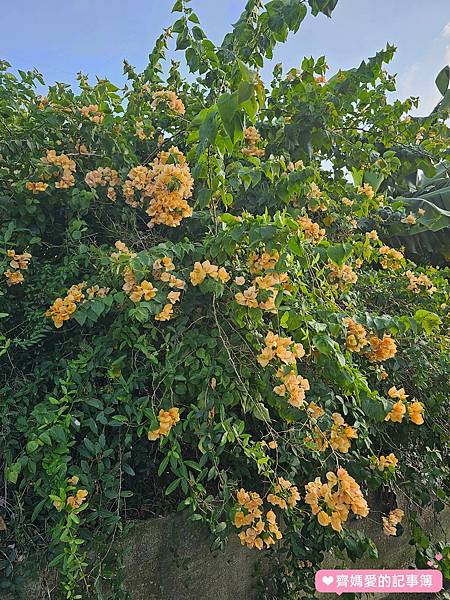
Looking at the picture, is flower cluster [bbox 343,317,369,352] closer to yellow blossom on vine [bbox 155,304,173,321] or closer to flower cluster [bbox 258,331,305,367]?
flower cluster [bbox 258,331,305,367]

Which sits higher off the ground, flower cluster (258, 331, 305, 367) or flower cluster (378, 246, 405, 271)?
flower cluster (378, 246, 405, 271)

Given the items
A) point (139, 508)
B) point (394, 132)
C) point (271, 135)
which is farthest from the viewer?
point (394, 132)

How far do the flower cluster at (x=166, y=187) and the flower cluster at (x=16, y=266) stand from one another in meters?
0.43

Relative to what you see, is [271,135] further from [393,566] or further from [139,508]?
[393,566]

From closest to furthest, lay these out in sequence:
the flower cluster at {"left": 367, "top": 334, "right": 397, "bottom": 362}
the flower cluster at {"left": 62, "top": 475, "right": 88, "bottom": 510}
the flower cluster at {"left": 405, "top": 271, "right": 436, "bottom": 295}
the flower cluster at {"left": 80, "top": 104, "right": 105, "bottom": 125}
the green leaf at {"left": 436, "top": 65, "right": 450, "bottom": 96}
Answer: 1. the flower cluster at {"left": 62, "top": 475, "right": 88, "bottom": 510}
2. the flower cluster at {"left": 367, "top": 334, "right": 397, "bottom": 362}
3. the flower cluster at {"left": 80, "top": 104, "right": 105, "bottom": 125}
4. the flower cluster at {"left": 405, "top": 271, "right": 436, "bottom": 295}
5. the green leaf at {"left": 436, "top": 65, "right": 450, "bottom": 96}

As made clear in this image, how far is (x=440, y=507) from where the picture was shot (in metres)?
1.99

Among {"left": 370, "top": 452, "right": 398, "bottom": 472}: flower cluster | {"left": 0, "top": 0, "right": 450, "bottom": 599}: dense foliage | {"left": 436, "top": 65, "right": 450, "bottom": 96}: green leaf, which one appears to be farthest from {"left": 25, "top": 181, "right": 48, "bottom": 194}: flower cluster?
{"left": 436, "top": 65, "right": 450, "bottom": 96}: green leaf

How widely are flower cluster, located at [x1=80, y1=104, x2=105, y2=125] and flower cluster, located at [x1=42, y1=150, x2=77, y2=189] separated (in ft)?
0.65

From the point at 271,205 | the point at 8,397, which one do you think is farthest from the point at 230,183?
the point at 8,397

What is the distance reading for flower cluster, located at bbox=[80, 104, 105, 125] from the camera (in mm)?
1909

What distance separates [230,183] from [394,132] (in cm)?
128

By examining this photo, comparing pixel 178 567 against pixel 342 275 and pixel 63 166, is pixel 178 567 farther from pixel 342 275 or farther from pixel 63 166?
pixel 63 166

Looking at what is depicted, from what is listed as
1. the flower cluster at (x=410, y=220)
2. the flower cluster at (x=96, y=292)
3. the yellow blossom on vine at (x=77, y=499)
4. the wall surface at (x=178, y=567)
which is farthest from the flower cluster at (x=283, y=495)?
the flower cluster at (x=410, y=220)

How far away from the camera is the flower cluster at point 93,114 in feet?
6.26
